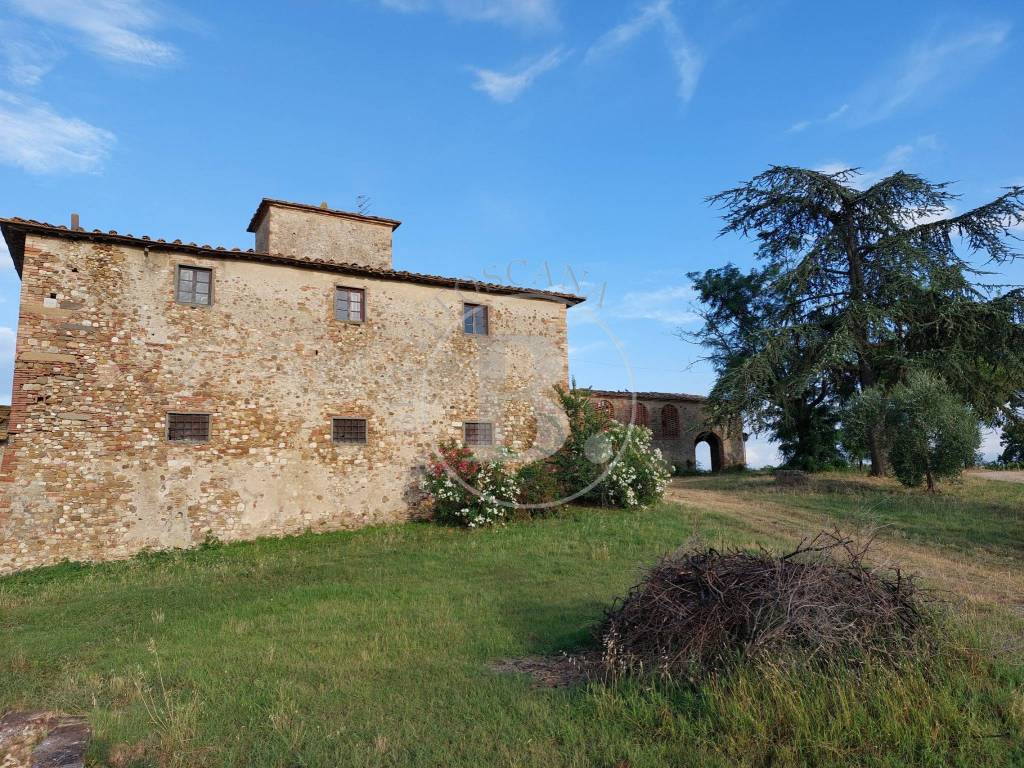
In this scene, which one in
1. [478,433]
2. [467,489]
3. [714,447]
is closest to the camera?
[467,489]

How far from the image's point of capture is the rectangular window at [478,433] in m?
16.8

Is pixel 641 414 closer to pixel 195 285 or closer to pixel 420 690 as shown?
pixel 195 285

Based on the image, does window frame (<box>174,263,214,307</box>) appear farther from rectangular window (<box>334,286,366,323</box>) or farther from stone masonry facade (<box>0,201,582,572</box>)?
rectangular window (<box>334,286,366,323</box>)

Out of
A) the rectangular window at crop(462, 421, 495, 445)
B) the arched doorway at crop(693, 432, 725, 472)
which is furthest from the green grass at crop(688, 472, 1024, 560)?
the rectangular window at crop(462, 421, 495, 445)

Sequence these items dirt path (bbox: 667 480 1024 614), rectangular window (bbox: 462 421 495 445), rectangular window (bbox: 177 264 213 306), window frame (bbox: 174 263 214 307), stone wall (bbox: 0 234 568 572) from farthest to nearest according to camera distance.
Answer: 1. rectangular window (bbox: 462 421 495 445)
2. rectangular window (bbox: 177 264 213 306)
3. window frame (bbox: 174 263 214 307)
4. stone wall (bbox: 0 234 568 572)
5. dirt path (bbox: 667 480 1024 614)

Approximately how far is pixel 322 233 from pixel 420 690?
15173mm

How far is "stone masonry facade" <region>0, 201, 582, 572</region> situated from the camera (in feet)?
40.9

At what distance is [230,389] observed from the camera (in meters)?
14.0

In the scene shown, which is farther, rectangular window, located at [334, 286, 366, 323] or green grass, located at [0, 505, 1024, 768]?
rectangular window, located at [334, 286, 366, 323]

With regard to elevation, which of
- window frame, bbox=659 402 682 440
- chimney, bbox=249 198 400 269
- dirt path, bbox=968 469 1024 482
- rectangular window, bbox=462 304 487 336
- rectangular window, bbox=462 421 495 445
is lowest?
dirt path, bbox=968 469 1024 482

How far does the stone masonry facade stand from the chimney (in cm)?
9

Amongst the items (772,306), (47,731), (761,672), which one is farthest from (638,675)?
(772,306)

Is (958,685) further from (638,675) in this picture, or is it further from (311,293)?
(311,293)

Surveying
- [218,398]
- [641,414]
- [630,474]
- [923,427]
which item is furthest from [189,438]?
[641,414]
